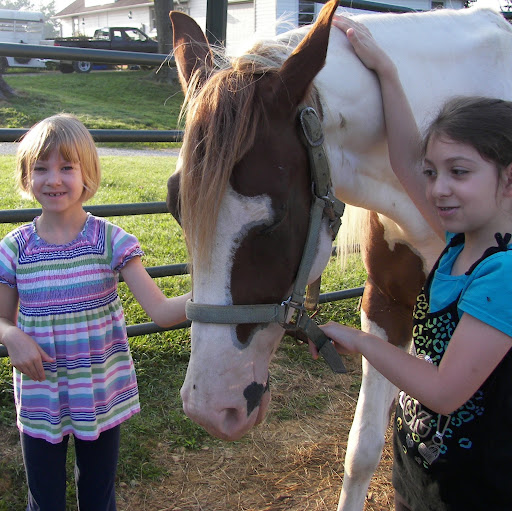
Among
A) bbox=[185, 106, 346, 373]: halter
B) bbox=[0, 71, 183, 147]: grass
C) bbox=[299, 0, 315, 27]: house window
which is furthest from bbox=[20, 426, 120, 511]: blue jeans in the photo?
bbox=[0, 71, 183, 147]: grass

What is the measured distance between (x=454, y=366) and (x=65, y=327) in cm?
107

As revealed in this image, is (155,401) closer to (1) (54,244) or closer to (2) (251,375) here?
(1) (54,244)

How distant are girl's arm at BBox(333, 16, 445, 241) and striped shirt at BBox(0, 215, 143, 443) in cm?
84

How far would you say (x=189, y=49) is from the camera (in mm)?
1621

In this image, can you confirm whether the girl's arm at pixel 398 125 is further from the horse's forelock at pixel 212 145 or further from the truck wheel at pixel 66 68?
the truck wheel at pixel 66 68

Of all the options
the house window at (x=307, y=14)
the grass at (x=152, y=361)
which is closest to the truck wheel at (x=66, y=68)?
the house window at (x=307, y=14)

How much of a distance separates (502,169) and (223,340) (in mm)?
706

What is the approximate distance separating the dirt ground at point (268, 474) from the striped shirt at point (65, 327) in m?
0.70

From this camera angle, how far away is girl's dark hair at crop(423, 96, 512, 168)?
112 cm

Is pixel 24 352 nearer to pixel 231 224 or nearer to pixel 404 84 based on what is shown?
pixel 231 224

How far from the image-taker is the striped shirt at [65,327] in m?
1.62

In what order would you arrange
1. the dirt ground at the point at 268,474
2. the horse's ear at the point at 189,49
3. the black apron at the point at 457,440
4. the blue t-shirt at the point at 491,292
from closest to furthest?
the blue t-shirt at the point at 491,292
the black apron at the point at 457,440
the horse's ear at the point at 189,49
the dirt ground at the point at 268,474

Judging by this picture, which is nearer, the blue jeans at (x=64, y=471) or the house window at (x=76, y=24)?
the blue jeans at (x=64, y=471)

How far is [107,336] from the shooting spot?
1706mm
